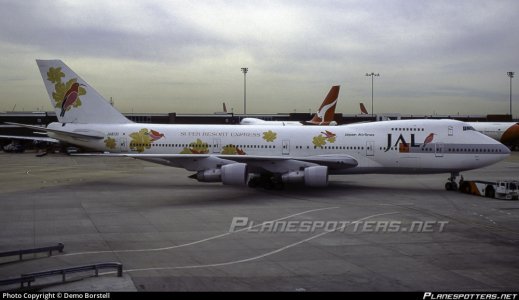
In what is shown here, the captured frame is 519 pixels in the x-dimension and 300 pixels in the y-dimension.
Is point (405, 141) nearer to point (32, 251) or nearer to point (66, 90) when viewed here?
point (66, 90)

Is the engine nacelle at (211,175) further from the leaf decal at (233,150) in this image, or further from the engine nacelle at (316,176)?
the leaf decal at (233,150)

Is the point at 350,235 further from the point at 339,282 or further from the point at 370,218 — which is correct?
the point at 339,282

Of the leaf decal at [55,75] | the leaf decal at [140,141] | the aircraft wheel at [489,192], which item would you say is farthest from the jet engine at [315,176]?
the leaf decal at [55,75]

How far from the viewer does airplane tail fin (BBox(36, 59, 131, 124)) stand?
36969mm

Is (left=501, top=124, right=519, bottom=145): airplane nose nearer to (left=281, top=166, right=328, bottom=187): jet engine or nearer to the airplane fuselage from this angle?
the airplane fuselage

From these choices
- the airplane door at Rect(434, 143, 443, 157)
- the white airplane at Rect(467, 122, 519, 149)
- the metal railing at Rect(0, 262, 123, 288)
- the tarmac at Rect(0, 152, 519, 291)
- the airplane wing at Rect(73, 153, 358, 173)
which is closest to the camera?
the metal railing at Rect(0, 262, 123, 288)

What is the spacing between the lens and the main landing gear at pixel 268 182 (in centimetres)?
3234

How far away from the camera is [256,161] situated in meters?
31.0

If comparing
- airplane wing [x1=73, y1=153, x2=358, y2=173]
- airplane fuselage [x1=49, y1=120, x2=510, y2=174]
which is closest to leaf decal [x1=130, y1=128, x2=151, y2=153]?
airplane fuselage [x1=49, y1=120, x2=510, y2=174]

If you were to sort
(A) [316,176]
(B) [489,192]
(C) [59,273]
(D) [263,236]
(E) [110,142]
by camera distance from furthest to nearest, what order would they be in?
(E) [110,142] → (B) [489,192] → (A) [316,176] → (D) [263,236] → (C) [59,273]

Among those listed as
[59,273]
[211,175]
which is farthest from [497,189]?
[59,273]

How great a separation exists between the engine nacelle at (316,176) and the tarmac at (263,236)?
3.09ft

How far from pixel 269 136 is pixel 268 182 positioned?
3360 mm

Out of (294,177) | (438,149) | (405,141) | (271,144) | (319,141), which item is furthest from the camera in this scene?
(271,144)
